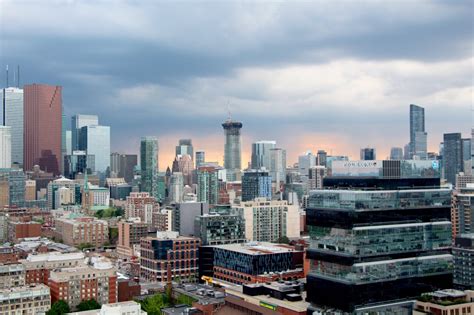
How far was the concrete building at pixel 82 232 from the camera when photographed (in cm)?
14400

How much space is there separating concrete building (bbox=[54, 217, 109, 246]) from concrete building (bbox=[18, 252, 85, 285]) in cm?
5187

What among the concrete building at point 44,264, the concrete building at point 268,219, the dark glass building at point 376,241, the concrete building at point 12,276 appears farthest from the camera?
the concrete building at point 268,219

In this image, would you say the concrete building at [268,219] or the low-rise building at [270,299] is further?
the concrete building at [268,219]

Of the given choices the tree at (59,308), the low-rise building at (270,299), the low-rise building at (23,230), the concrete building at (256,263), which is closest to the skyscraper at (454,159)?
the concrete building at (256,263)

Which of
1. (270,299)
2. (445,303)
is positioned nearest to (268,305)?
(270,299)

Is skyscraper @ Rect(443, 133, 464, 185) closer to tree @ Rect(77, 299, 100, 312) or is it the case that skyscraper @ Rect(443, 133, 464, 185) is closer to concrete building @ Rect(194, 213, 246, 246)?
concrete building @ Rect(194, 213, 246, 246)

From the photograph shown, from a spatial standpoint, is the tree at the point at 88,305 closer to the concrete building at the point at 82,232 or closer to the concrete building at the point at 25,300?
the concrete building at the point at 25,300

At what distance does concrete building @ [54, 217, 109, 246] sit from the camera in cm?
14400

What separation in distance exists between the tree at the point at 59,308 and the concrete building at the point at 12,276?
36.5 ft

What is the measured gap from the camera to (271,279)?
83.3 meters

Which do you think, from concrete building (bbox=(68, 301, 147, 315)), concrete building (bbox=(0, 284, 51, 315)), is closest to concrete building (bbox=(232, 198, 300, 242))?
concrete building (bbox=(0, 284, 51, 315))

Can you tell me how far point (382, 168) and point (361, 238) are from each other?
8210mm

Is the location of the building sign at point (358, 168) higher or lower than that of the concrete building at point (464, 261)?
higher

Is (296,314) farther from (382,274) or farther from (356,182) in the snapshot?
(356,182)
